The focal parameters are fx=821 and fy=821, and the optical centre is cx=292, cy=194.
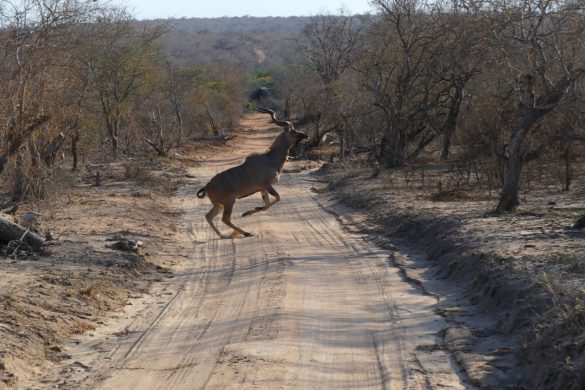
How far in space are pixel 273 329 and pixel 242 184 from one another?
7322mm

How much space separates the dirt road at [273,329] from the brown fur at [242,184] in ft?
4.83

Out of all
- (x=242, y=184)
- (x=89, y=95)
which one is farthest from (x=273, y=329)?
(x=89, y=95)

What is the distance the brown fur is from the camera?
15.5m

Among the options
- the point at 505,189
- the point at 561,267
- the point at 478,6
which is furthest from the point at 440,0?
Answer: the point at 561,267

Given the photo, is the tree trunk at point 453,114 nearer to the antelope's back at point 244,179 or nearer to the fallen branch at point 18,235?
the antelope's back at point 244,179

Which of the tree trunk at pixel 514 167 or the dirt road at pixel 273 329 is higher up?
the tree trunk at pixel 514 167

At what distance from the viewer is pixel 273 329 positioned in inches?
332

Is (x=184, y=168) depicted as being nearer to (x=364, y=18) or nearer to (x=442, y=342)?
(x=364, y=18)

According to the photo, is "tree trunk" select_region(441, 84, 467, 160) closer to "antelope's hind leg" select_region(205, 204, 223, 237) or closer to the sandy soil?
the sandy soil

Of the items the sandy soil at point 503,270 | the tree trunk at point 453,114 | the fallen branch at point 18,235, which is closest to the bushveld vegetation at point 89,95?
the fallen branch at point 18,235

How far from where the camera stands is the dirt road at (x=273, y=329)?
7.15m

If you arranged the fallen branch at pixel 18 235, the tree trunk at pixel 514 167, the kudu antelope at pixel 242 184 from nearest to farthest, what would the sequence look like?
the fallen branch at pixel 18 235 < the tree trunk at pixel 514 167 < the kudu antelope at pixel 242 184

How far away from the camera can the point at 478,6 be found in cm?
1500

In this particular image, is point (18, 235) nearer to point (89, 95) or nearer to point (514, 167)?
point (514, 167)
